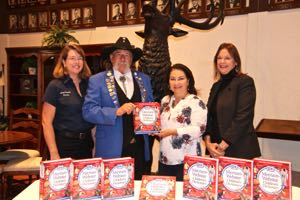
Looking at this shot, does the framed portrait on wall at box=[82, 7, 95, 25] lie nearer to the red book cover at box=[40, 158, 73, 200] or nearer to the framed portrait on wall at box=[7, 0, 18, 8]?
the framed portrait on wall at box=[7, 0, 18, 8]

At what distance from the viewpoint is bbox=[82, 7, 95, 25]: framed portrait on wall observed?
15.9ft

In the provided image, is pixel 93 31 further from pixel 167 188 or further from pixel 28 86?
pixel 167 188

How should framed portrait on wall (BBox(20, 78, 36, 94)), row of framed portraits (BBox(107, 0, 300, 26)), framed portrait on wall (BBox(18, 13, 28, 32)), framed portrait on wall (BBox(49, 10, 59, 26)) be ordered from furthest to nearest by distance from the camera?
framed portrait on wall (BBox(18, 13, 28, 32))
framed portrait on wall (BBox(49, 10, 59, 26))
framed portrait on wall (BBox(20, 78, 36, 94))
row of framed portraits (BBox(107, 0, 300, 26))

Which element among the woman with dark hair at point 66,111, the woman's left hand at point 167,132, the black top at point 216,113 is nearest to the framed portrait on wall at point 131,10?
the woman with dark hair at point 66,111

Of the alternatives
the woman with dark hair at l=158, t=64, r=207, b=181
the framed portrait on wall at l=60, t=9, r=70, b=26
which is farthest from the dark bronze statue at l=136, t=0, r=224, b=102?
the framed portrait on wall at l=60, t=9, r=70, b=26

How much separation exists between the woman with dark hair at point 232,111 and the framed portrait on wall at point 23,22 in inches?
168

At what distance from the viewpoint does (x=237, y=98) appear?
88.0 inches

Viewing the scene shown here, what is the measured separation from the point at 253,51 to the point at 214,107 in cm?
163

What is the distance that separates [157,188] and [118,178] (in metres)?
0.19

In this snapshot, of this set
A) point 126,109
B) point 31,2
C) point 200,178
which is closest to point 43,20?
point 31,2

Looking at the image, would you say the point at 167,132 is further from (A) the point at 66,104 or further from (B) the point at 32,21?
(B) the point at 32,21

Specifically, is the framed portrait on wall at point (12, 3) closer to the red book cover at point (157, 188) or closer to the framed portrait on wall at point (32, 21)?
the framed portrait on wall at point (32, 21)

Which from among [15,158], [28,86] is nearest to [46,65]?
[28,86]

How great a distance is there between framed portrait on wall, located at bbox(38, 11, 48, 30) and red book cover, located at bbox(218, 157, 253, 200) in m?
4.62
